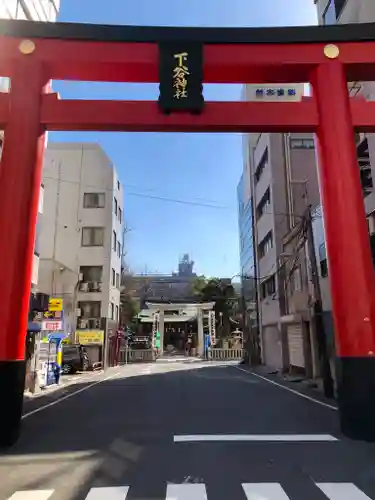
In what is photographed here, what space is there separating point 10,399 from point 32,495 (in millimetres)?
2718

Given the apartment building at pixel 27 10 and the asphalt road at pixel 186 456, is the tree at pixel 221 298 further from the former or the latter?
the asphalt road at pixel 186 456

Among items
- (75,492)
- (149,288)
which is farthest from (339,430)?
(149,288)

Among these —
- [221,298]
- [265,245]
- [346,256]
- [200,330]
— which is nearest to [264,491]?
[346,256]

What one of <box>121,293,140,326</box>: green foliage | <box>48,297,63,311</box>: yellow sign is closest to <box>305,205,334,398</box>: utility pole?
<box>48,297,63,311</box>: yellow sign

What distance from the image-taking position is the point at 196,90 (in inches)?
364

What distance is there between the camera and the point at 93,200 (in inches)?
1484

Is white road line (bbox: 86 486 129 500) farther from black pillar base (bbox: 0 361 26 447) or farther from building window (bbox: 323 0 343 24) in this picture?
building window (bbox: 323 0 343 24)

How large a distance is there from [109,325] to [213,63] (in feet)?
96.1

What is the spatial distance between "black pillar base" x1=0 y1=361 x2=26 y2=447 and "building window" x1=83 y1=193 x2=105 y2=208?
30748 mm

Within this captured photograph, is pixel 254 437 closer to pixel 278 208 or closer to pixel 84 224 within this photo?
pixel 278 208

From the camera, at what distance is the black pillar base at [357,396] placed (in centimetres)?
756

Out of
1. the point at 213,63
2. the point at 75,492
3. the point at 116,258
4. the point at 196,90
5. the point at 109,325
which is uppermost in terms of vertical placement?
the point at 116,258

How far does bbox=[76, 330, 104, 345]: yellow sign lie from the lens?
33.3 m

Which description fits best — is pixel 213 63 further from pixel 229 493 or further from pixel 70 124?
pixel 229 493
